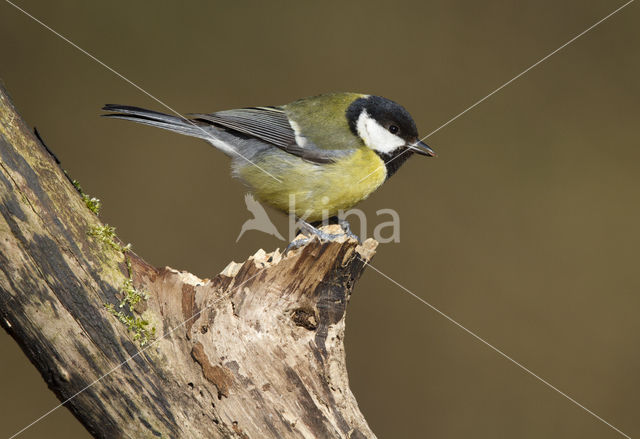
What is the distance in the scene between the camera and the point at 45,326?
1.30m

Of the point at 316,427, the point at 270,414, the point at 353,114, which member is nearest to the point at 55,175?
the point at 270,414

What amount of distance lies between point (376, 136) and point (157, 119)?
32.5 inches

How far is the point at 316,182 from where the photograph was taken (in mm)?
2133

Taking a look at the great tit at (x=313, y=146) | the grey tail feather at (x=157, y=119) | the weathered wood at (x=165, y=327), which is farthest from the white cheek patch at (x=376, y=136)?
the weathered wood at (x=165, y=327)

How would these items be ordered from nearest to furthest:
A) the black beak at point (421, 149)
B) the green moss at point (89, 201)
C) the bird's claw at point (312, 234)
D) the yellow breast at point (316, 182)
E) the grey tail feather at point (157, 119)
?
the green moss at point (89, 201) → the bird's claw at point (312, 234) → the grey tail feather at point (157, 119) → the yellow breast at point (316, 182) → the black beak at point (421, 149)

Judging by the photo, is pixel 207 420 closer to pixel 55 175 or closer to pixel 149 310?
pixel 149 310

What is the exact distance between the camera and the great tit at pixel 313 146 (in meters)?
2.15

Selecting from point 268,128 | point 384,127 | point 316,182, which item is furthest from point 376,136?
point 268,128

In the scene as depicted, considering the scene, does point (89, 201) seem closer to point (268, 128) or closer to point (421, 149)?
point (268, 128)

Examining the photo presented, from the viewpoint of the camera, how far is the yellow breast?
2.13 m

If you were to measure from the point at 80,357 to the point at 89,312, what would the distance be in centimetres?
10

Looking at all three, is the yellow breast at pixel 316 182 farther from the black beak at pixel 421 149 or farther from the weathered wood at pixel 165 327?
the weathered wood at pixel 165 327

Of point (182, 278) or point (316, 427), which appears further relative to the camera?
point (182, 278)

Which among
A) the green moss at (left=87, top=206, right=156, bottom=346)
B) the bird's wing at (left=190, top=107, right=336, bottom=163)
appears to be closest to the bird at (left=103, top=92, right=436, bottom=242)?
the bird's wing at (left=190, top=107, right=336, bottom=163)
